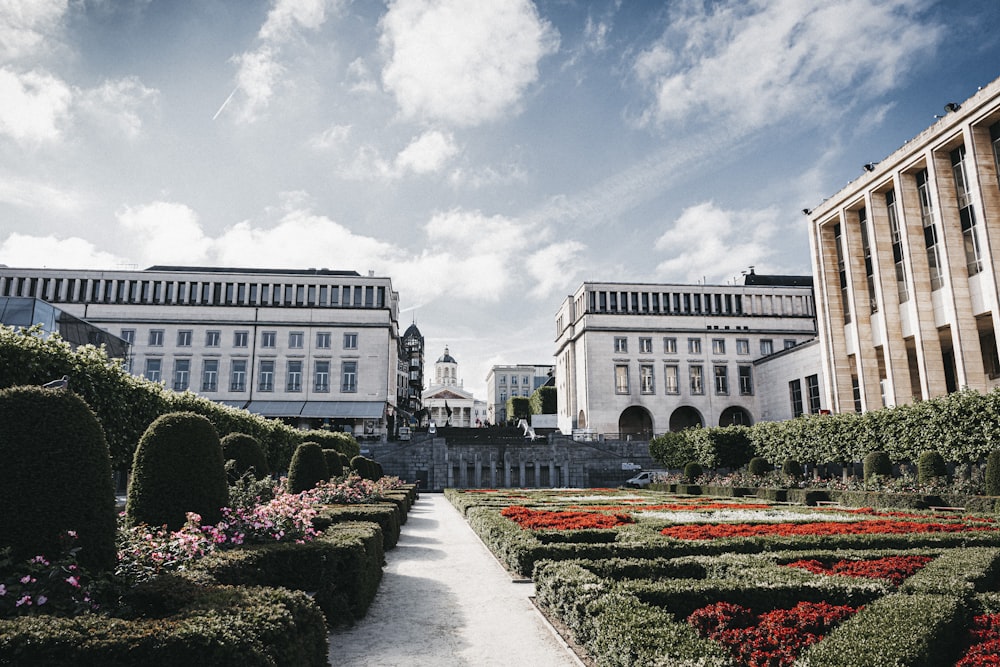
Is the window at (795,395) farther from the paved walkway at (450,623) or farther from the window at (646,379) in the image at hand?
the paved walkway at (450,623)

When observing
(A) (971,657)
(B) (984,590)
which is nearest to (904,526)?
(B) (984,590)

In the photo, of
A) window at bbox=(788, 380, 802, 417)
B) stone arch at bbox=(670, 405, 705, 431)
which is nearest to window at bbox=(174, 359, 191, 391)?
stone arch at bbox=(670, 405, 705, 431)

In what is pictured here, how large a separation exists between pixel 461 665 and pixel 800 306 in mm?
75840

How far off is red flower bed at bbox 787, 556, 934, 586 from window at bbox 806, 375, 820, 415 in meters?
51.3

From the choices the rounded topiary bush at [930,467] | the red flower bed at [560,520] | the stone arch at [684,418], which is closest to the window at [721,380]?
the stone arch at [684,418]

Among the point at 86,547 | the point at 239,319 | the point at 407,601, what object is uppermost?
the point at 239,319

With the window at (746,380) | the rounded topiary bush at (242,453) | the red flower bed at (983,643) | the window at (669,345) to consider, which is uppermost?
the window at (669,345)

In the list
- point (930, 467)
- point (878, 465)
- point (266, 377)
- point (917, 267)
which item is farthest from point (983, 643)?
point (266, 377)

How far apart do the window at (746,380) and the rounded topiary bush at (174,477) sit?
67.6 meters

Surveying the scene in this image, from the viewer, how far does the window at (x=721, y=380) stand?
6988 cm

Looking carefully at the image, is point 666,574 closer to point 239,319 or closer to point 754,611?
point 754,611

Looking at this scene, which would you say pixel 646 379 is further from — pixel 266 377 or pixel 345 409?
pixel 266 377

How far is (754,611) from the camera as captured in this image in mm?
7227

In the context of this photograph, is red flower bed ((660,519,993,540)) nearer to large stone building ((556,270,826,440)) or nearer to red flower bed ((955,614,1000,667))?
red flower bed ((955,614,1000,667))
